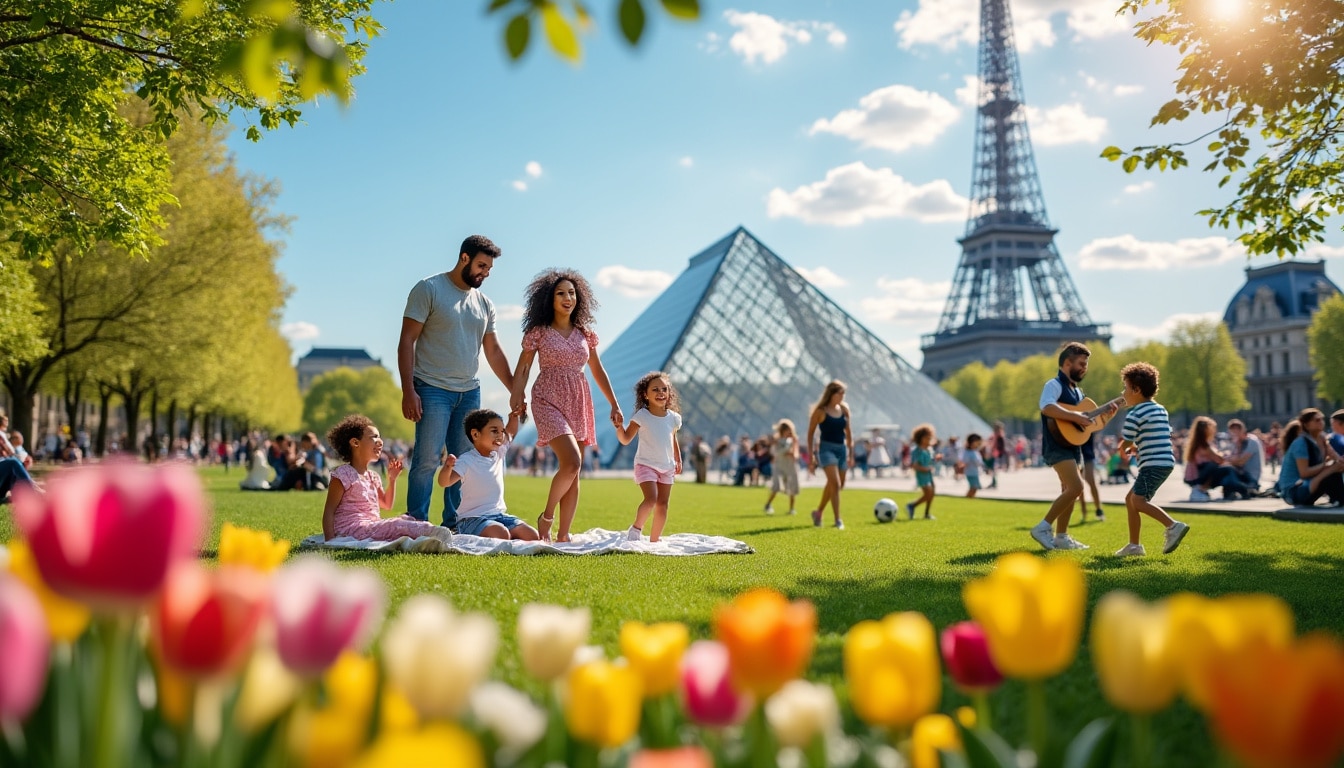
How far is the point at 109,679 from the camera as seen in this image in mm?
806

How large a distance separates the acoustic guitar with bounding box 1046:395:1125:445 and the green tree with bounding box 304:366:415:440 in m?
85.5

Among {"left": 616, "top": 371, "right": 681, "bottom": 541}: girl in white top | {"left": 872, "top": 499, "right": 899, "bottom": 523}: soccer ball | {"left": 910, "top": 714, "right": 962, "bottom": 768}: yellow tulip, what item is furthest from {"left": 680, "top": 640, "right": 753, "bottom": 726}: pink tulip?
{"left": 872, "top": 499, "right": 899, "bottom": 523}: soccer ball

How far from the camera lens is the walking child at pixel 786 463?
14.9 meters

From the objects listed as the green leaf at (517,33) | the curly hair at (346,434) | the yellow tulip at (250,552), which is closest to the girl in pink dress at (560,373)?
the curly hair at (346,434)

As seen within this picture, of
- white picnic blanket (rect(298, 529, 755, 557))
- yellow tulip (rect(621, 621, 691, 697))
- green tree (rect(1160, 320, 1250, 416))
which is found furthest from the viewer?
green tree (rect(1160, 320, 1250, 416))

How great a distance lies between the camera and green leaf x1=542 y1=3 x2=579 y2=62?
4.34ft

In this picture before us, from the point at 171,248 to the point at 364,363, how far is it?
141m

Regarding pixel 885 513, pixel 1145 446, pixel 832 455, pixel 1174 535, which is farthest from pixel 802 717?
pixel 885 513

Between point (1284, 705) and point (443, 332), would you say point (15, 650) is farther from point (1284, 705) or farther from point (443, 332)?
point (443, 332)

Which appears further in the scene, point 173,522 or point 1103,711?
point 1103,711

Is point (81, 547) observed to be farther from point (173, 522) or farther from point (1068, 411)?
point (1068, 411)

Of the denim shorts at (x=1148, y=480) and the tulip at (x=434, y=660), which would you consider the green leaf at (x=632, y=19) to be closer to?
the tulip at (x=434, y=660)

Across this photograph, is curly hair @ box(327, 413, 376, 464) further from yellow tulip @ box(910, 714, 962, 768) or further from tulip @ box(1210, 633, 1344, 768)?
tulip @ box(1210, 633, 1344, 768)

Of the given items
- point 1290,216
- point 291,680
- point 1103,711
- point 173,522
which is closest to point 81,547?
point 173,522
